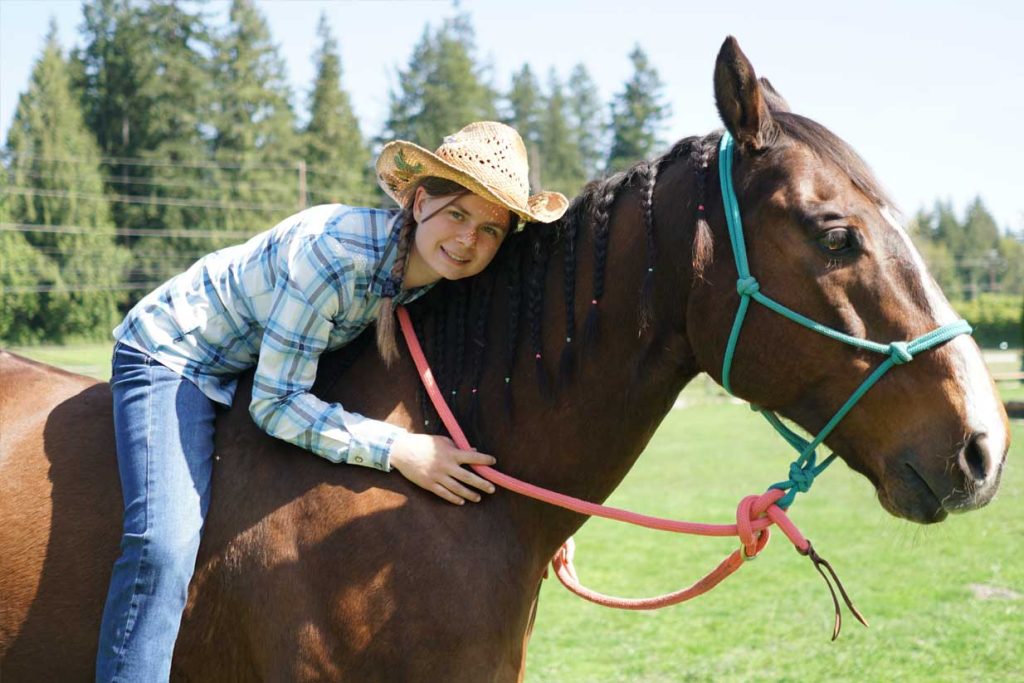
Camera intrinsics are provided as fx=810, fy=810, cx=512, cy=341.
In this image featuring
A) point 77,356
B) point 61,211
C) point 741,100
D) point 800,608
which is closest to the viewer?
point 741,100

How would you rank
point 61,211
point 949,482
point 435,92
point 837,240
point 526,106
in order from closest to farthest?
point 949,482
point 837,240
point 61,211
point 435,92
point 526,106

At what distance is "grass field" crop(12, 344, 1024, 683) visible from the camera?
18.5 ft

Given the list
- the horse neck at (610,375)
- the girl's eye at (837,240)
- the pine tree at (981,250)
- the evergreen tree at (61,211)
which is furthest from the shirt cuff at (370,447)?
the pine tree at (981,250)

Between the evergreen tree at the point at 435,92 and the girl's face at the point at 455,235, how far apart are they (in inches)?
1980

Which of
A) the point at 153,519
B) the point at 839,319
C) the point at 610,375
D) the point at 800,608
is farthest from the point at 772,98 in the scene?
the point at 800,608

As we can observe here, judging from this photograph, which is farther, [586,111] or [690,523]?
[586,111]

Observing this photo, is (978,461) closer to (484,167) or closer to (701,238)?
(701,238)

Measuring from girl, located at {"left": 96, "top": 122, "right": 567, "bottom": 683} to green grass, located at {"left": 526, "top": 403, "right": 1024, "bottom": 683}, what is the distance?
5.08ft

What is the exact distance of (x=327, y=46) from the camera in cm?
5441

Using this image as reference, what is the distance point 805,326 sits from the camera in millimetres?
2041

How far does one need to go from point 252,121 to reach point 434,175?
156 feet

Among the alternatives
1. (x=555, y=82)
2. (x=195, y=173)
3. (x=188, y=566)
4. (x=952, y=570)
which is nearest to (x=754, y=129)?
(x=188, y=566)

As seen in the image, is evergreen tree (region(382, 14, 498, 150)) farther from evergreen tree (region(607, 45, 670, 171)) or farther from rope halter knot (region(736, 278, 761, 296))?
rope halter knot (region(736, 278, 761, 296))

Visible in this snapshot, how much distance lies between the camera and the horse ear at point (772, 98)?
2357 mm
